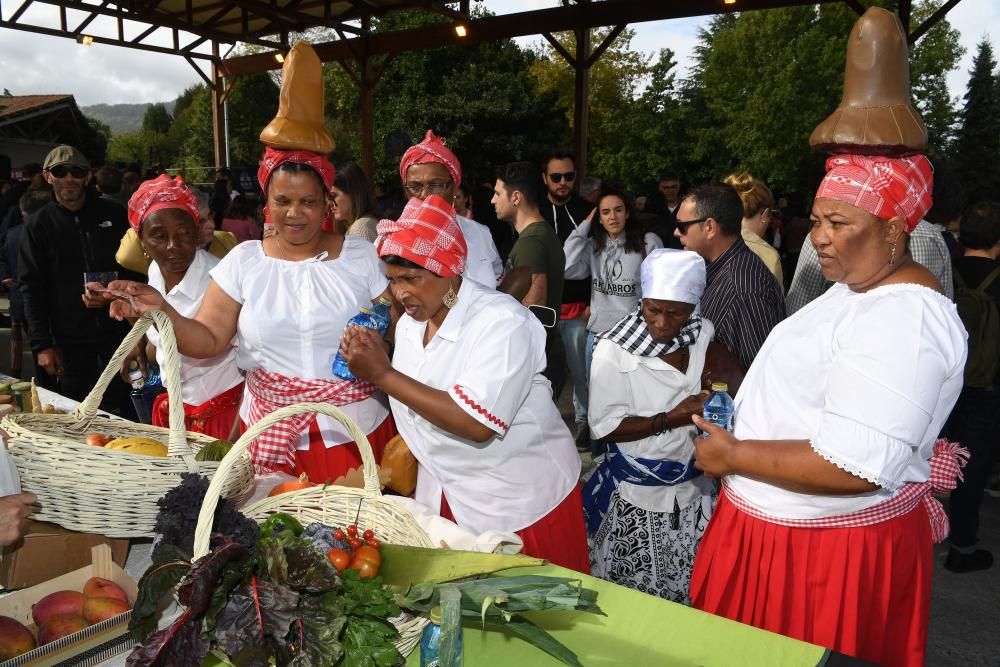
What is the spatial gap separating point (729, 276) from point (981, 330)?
1.55 m

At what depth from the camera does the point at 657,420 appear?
8.48ft

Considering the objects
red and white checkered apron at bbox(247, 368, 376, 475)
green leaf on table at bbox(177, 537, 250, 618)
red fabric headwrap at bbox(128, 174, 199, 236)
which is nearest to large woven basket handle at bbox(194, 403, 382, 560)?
green leaf on table at bbox(177, 537, 250, 618)

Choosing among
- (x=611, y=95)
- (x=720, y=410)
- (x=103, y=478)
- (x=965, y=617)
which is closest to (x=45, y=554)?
(x=103, y=478)

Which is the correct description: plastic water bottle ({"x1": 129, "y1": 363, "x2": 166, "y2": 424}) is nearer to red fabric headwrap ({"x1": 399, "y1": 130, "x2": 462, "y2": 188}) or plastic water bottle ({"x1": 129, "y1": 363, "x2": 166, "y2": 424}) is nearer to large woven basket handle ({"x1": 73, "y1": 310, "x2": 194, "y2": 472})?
large woven basket handle ({"x1": 73, "y1": 310, "x2": 194, "y2": 472})

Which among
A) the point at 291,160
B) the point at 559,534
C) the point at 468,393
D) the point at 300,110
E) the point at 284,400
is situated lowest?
the point at 559,534

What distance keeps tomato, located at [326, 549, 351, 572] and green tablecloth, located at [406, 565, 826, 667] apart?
0.70ft

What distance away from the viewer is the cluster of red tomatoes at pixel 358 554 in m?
1.40

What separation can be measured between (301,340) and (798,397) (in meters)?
1.55

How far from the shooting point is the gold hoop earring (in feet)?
6.75

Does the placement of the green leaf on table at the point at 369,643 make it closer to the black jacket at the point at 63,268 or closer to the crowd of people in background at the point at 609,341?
the crowd of people in background at the point at 609,341

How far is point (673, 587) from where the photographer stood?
271cm

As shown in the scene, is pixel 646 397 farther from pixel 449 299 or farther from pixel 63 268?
pixel 63 268

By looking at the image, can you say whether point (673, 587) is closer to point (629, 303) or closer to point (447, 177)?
point (447, 177)

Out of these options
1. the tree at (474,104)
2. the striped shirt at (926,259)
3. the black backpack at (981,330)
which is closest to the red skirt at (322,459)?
the striped shirt at (926,259)
